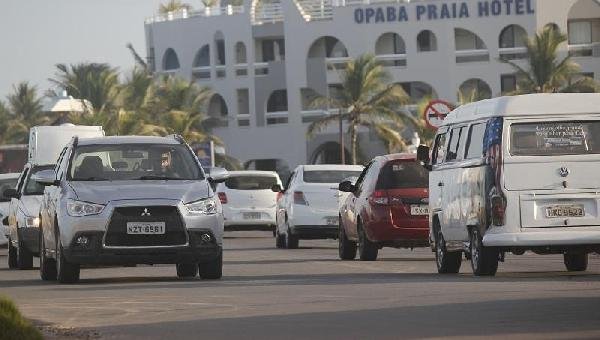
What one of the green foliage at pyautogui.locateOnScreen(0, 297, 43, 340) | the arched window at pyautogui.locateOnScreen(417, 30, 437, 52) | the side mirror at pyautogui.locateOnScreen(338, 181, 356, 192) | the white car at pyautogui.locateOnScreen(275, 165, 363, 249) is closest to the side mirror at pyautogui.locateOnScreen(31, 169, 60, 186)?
the side mirror at pyautogui.locateOnScreen(338, 181, 356, 192)

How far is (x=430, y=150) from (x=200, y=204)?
3.77m

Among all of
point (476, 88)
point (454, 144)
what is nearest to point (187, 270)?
point (454, 144)

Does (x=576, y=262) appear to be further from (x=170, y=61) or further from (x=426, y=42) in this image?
(x=170, y=61)

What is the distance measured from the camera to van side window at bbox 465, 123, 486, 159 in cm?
2095

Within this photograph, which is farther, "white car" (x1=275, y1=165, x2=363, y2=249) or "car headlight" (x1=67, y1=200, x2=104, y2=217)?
"white car" (x1=275, y1=165, x2=363, y2=249)

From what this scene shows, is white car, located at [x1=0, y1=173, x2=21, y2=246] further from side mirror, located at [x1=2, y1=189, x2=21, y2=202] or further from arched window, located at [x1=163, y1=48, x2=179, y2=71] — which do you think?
arched window, located at [x1=163, y1=48, x2=179, y2=71]

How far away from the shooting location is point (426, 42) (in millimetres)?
91125

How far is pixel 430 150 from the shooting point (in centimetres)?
2375

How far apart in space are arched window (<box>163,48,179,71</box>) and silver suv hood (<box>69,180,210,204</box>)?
79.4m

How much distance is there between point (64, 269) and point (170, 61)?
80149 millimetres

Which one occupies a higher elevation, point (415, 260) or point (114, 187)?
point (114, 187)

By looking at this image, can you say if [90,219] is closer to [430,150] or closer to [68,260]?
[68,260]

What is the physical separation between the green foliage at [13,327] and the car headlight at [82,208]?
862 centimetres

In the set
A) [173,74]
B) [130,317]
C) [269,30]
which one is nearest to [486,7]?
[269,30]
